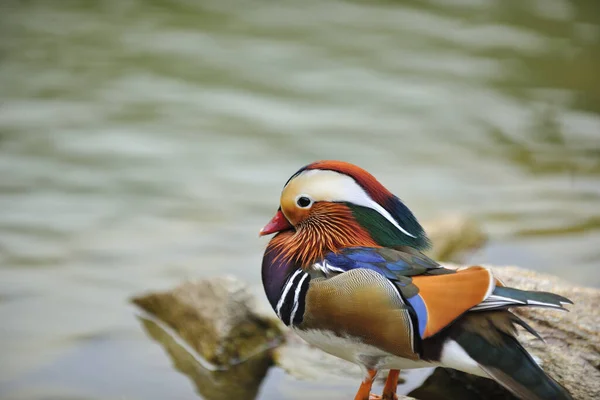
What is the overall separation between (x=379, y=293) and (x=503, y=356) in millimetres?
443

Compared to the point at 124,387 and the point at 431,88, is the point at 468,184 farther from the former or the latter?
the point at 124,387

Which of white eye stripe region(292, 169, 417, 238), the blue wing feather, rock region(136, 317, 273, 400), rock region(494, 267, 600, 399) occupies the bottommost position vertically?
rock region(136, 317, 273, 400)

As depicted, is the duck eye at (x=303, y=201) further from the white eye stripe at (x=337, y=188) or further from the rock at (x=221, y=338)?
the rock at (x=221, y=338)

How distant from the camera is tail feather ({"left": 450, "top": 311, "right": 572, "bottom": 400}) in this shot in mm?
2715

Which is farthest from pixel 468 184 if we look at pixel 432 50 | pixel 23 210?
pixel 23 210

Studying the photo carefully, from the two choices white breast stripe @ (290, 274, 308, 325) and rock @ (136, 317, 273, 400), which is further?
rock @ (136, 317, 273, 400)

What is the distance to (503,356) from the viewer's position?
2.74 meters

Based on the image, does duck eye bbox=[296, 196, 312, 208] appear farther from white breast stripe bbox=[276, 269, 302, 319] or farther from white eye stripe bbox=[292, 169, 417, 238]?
white breast stripe bbox=[276, 269, 302, 319]

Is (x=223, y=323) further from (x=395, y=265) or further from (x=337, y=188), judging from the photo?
(x=395, y=265)

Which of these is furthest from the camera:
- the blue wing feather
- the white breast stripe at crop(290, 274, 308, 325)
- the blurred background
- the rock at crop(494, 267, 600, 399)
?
the blurred background

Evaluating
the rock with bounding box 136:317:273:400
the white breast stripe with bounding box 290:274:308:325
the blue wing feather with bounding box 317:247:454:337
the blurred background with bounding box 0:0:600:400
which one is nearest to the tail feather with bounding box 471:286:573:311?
the blue wing feather with bounding box 317:247:454:337

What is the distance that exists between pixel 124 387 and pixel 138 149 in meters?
3.32

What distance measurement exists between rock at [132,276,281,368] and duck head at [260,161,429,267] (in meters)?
1.20

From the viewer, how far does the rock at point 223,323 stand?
4.23 metres
